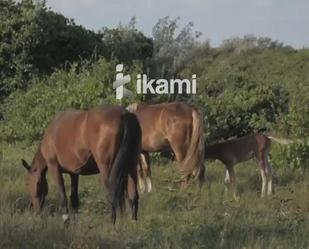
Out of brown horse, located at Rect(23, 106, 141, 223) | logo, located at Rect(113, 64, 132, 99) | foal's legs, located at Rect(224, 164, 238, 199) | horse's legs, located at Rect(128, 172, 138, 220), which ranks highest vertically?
logo, located at Rect(113, 64, 132, 99)

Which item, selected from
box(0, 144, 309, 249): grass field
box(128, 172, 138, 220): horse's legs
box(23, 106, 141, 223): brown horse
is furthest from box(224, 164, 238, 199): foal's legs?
box(23, 106, 141, 223): brown horse

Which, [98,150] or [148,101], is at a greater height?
[148,101]

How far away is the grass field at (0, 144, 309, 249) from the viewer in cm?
670

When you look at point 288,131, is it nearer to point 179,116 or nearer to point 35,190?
point 179,116

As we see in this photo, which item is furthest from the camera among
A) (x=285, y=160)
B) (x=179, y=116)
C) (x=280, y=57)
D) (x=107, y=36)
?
(x=280, y=57)

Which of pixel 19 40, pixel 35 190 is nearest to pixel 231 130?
pixel 19 40

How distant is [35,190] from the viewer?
10.4 meters

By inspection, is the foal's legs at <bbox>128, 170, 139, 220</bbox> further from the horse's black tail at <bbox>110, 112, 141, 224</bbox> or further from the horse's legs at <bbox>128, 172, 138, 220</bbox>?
the horse's black tail at <bbox>110, 112, 141, 224</bbox>

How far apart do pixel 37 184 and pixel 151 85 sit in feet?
32.0

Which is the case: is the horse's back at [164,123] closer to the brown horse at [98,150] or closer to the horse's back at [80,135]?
the brown horse at [98,150]

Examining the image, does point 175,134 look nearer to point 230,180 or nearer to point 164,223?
point 230,180

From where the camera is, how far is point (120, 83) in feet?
62.4

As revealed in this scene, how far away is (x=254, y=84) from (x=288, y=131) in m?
7.82

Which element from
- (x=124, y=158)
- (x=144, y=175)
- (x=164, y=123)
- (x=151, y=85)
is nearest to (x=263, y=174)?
(x=164, y=123)
